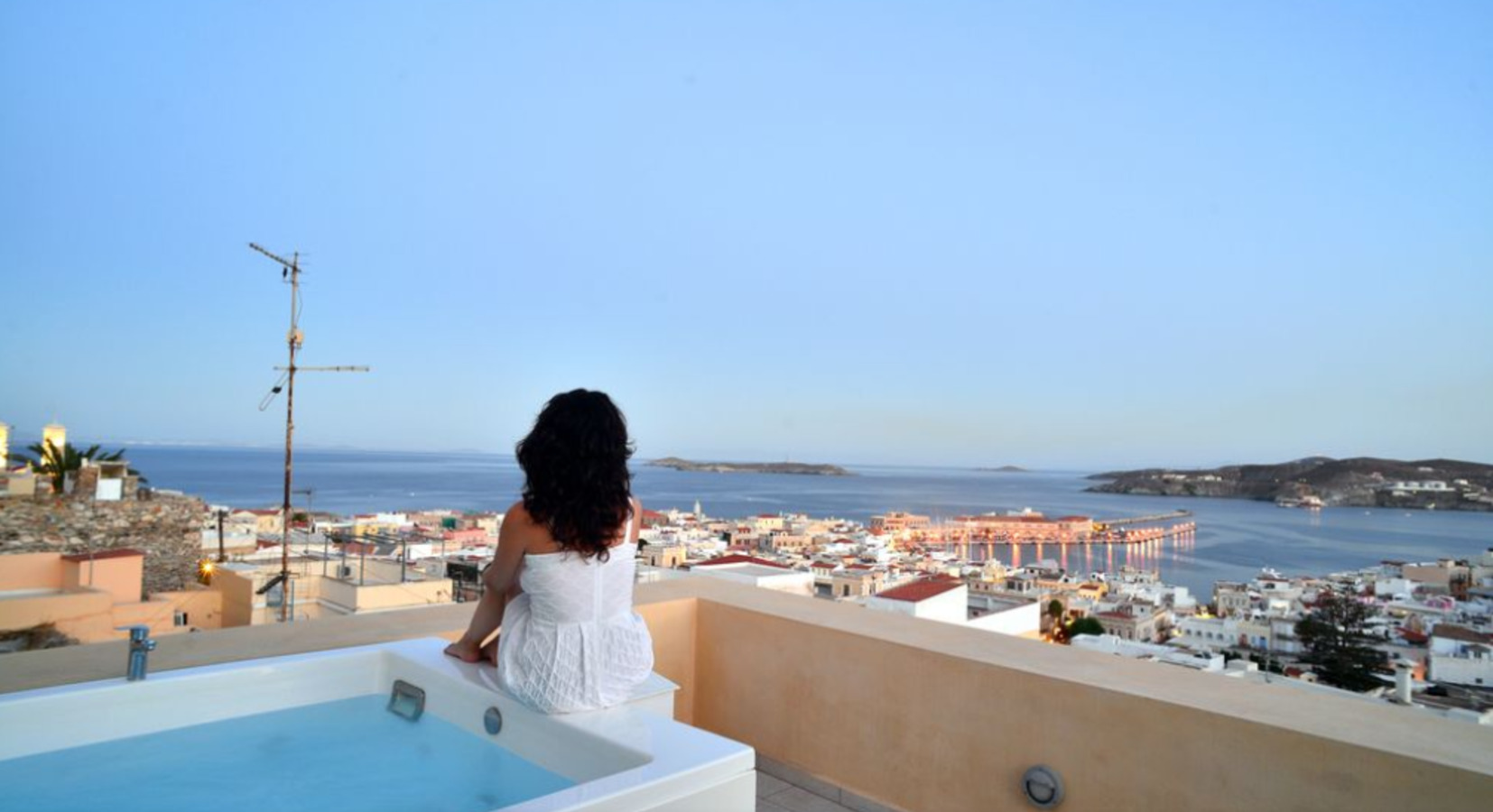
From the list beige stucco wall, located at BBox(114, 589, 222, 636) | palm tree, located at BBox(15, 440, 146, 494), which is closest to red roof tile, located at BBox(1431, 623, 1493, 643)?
beige stucco wall, located at BBox(114, 589, 222, 636)

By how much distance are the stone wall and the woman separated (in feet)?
34.7

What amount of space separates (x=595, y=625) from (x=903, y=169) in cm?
1408

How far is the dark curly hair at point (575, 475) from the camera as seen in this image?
1662 millimetres

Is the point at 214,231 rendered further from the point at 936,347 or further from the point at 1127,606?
the point at 936,347

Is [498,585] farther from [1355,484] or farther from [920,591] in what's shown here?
[1355,484]

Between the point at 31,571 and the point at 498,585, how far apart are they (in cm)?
738

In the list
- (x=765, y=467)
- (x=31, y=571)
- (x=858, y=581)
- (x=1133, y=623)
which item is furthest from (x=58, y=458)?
(x=765, y=467)

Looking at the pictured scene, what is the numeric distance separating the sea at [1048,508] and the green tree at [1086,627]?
6.10 metres

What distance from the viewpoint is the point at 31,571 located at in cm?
678

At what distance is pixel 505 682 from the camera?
1.78 m

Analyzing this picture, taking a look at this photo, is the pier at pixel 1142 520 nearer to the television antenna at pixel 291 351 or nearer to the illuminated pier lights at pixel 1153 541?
the illuminated pier lights at pixel 1153 541

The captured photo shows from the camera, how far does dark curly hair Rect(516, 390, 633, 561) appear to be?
166cm

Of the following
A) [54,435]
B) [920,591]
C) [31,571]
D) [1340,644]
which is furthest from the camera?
[54,435]

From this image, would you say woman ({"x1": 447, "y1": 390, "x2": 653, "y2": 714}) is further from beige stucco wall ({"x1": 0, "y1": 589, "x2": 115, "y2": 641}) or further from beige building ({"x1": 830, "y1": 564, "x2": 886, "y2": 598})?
beige building ({"x1": 830, "y1": 564, "x2": 886, "y2": 598})
